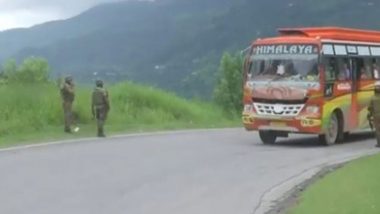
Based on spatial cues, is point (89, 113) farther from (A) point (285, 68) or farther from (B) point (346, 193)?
A: (B) point (346, 193)

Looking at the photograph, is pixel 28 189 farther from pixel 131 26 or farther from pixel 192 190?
pixel 131 26

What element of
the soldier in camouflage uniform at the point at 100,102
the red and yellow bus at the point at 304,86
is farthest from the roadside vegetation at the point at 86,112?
the red and yellow bus at the point at 304,86

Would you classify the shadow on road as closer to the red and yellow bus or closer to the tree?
the red and yellow bus

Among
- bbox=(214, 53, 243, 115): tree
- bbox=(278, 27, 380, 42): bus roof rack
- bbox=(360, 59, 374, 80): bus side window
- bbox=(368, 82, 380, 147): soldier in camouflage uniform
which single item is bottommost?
bbox=(214, 53, 243, 115): tree

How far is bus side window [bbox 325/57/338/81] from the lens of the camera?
23625mm

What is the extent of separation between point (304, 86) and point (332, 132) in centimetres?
183

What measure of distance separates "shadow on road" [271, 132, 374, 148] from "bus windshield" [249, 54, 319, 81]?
2106 mm

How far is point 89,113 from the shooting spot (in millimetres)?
32719

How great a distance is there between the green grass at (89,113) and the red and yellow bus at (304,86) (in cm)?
615

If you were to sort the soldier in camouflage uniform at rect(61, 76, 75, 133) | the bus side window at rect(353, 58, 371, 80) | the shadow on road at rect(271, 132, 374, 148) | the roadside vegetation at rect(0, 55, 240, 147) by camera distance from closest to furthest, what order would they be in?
the shadow on road at rect(271, 132, 374, 148), the bus side window at rect(353, 58, 371, 80), the soldier in camouflage uniform at rect(61, 76, 75, 133), the roadside vegetation at rect(0, 55, 240, 147)

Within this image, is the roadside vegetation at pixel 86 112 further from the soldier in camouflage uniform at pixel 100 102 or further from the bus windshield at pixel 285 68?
the bus windshield at pixel 285 68

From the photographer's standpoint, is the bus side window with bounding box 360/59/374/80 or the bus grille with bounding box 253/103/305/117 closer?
the bus grille with bounding box 253/103/305/117

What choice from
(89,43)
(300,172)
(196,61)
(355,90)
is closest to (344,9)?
(196,61)

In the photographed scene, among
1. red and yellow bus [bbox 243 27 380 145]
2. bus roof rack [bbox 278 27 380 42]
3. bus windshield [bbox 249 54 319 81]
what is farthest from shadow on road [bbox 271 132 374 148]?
bus roof rack [bbox 278 27 380 42]
